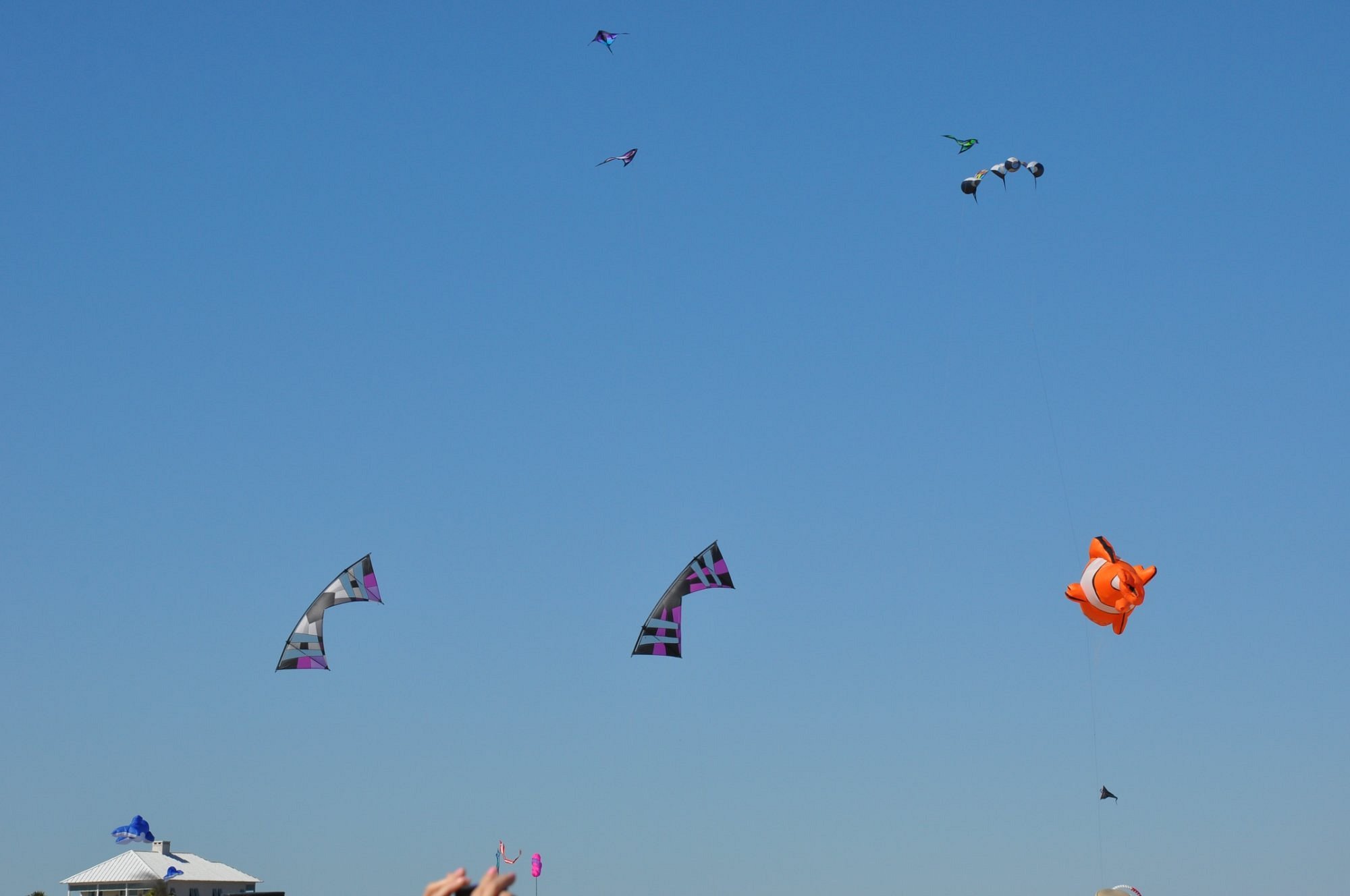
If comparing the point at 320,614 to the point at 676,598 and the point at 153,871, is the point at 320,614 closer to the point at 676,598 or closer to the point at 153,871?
the point at 676,598

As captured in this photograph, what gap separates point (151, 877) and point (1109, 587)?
58201mm

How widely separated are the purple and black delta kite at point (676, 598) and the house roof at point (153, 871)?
49.2 m

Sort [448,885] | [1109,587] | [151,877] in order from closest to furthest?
[448,885] < [1109,587] < [151,877]

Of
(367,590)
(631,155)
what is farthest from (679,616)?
(631,155)

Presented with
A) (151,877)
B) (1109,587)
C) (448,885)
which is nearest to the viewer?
(448,885)

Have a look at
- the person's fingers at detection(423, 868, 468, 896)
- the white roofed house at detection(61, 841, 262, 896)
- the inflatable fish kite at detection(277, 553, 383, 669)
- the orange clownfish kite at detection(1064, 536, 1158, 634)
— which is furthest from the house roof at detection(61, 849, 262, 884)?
the person's fingers at detection(423, 868, 468, 896)

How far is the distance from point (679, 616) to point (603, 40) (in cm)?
1590

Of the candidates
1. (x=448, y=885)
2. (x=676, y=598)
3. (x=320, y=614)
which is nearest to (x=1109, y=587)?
(x=676, y=598)

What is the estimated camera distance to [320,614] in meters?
42.6

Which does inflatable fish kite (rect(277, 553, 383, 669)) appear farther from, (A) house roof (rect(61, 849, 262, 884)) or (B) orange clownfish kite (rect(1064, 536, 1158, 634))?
(A) house roof (rect(61, 849, 262, 884))

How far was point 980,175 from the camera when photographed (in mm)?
40531

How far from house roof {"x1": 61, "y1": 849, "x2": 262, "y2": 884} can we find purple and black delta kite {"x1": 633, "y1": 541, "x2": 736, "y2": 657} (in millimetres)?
49162

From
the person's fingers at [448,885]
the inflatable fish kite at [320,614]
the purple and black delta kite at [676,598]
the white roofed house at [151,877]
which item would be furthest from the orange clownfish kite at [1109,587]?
the white roofed house at [151,877]

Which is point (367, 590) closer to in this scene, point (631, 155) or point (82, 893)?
point (631, 155)
